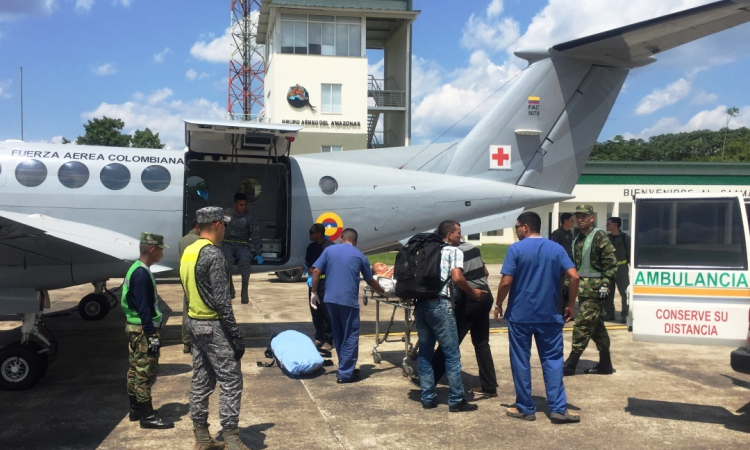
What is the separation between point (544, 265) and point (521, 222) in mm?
576

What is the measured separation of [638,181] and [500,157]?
34055 millimetres

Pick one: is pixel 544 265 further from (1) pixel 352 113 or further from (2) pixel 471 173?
(1) pixel 352 113

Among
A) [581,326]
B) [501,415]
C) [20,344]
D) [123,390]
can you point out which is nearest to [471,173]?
[581,326]

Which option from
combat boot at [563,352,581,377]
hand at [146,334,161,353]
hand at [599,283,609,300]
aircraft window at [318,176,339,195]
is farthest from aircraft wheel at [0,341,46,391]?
hand at [599,283,609,300]

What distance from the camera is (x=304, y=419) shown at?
6.12 meters

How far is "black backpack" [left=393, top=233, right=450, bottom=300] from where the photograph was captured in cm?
637

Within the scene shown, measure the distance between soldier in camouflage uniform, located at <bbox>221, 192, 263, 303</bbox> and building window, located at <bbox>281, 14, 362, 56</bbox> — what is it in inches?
1115

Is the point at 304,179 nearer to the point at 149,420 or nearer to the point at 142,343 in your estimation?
the point at 142,343

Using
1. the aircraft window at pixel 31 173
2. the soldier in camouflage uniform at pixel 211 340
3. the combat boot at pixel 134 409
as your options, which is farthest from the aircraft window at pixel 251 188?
the soldier in camouflage uniform at pixel 211 340

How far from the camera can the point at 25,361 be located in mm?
7141

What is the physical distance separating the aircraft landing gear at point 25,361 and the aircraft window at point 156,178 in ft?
9.91

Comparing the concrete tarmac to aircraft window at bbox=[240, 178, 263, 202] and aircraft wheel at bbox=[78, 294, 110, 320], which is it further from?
aircraft window at bbox=[240, 178, 263, 202]

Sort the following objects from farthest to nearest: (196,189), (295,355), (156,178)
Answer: (196,189)
(156,178)
(295,355)

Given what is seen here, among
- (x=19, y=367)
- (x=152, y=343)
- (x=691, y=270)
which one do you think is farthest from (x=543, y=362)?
(x=19, y=367)
